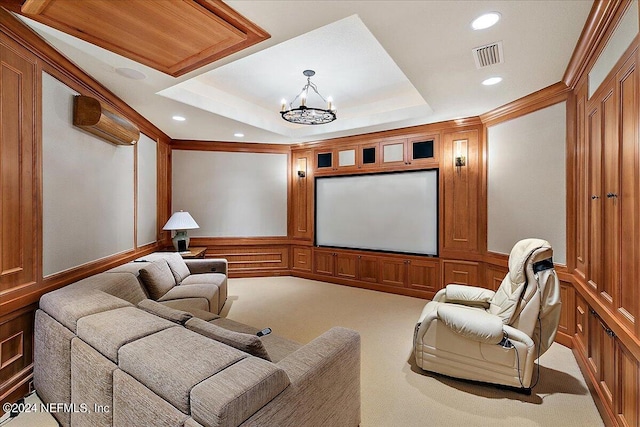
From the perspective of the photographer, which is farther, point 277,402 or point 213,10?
point 213,10

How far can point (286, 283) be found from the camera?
557cm

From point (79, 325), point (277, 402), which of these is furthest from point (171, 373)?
point (79, 325)

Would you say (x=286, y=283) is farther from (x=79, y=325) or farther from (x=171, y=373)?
(x=171, y=373)

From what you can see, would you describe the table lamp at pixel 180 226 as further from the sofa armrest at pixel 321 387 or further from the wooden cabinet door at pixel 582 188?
the wooden cabinet door at pixel 582 188

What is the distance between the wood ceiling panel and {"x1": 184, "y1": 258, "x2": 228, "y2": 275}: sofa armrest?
2701 mm

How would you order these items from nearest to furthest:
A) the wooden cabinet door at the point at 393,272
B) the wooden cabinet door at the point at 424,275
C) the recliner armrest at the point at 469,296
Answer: the recliner armrest at the point at 469,296, the wooden cabinet door at the point at 424,275, the wooden cabinet door at the point at 393,272


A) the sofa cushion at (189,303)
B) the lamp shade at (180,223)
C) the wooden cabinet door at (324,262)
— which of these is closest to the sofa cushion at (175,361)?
the sofa cushion at (189,303)

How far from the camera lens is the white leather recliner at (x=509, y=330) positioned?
220cm

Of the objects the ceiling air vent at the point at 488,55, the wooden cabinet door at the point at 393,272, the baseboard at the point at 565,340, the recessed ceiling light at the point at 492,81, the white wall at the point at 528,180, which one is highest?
the recessed ceiling light at the point at 492,81

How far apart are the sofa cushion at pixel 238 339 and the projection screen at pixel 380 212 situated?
380 centimetres

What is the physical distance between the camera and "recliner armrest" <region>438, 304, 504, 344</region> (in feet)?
7.23

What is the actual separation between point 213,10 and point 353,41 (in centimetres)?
145

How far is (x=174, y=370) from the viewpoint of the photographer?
3.83 ft

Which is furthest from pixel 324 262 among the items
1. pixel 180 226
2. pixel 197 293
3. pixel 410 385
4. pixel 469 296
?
pixel 410 385
